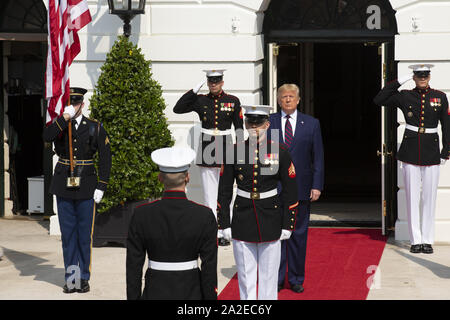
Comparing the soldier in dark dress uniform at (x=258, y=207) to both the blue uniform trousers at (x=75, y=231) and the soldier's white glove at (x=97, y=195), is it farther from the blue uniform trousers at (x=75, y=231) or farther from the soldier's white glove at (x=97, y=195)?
the blue uniform trousers at (x=75, y=231)

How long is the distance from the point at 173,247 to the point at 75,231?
3.30 m

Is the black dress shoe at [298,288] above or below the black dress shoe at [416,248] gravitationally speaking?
below

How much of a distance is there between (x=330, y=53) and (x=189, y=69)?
13.7 metres

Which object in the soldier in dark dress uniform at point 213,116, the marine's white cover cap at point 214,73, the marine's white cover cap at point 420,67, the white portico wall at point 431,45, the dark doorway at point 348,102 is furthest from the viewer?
the dark doorway at point 348,102

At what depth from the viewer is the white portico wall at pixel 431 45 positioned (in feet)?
34.7

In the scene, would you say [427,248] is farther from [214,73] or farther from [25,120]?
[25,120]

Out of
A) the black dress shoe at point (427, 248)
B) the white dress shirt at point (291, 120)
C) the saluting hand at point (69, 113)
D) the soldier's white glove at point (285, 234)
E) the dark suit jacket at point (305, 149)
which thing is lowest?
the black dress shoe at point (427, 248)

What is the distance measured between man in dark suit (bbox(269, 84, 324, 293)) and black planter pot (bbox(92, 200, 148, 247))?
102 inches

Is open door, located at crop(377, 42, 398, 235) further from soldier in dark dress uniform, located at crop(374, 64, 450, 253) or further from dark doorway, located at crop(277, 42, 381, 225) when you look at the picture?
dark doorway, located at crop(277, 42, 381, 225)

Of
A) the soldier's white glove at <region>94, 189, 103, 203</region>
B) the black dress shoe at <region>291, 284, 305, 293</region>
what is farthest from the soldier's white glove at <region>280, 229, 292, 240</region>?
the soldier's white glove at <region>94, 189, 103, 203</region>

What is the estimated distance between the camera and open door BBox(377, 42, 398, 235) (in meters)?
10.9

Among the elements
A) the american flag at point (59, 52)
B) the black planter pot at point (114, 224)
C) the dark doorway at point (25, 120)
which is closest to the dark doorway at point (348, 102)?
the dark doorway at point (25, 120)

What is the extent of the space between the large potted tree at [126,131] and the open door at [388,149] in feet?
8.46

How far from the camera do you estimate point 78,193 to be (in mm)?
8203
